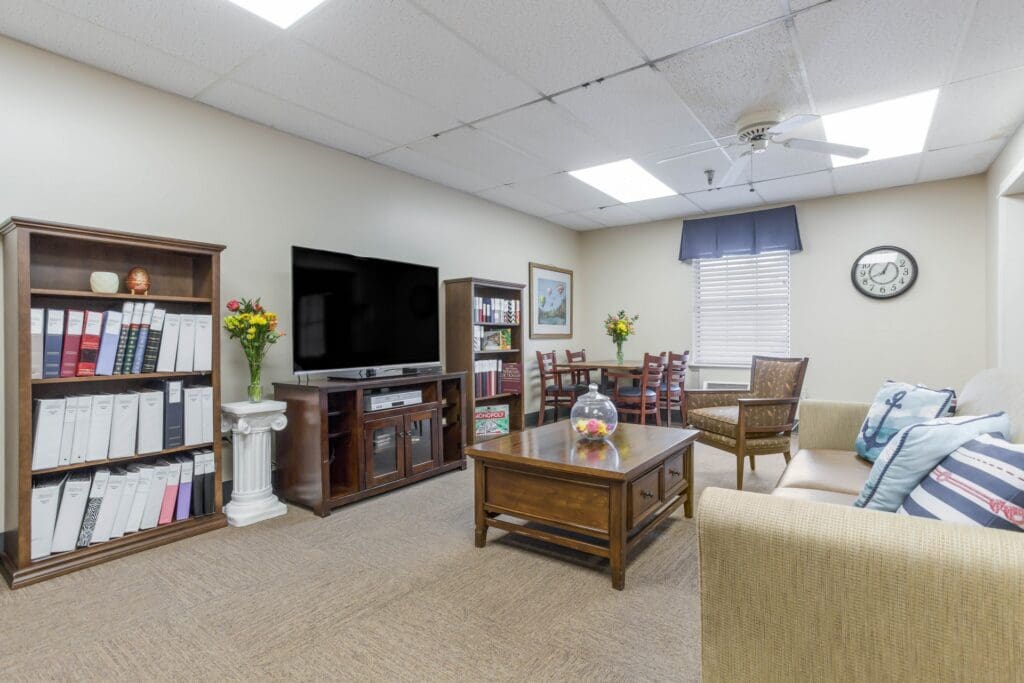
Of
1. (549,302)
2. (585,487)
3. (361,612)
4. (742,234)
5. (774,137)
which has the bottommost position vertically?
(361,612)

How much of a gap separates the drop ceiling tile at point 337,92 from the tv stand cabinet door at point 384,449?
2000 millimetres

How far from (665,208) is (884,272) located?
2247 millimetres

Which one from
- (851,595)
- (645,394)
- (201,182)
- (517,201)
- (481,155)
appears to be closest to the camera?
(851,595)

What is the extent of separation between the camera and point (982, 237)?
183 inches

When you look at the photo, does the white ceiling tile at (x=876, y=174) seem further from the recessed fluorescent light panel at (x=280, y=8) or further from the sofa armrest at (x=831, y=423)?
the recessed fluorescent light panel at (x=280, y=8)

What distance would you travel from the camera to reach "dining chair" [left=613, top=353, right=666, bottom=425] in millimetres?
5282

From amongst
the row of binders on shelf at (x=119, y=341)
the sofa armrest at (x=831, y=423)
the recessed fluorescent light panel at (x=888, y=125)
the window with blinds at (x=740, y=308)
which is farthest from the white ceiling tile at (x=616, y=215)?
the row of binders on shelf at (x=119, y=341)

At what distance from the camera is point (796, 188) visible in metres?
5.03

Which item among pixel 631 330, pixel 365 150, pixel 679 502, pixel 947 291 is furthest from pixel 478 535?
pixel 947 291

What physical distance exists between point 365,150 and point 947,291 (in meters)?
5.41

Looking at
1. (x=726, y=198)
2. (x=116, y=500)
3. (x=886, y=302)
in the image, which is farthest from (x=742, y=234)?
(x=116, y=500)

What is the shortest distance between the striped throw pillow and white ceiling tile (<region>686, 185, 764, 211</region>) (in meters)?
4.19

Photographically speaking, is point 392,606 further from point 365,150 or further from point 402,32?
point 365,150

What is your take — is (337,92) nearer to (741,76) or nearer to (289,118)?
(289,118)
